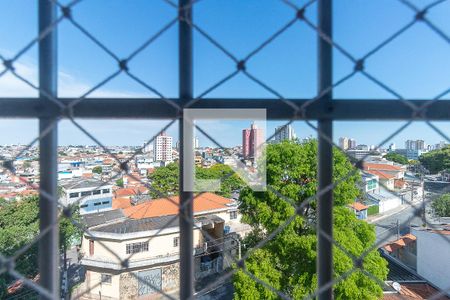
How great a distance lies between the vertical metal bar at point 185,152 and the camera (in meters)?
0.44

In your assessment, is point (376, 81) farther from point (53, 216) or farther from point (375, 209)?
point (375, 209)

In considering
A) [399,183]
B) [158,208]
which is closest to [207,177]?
[399,183]

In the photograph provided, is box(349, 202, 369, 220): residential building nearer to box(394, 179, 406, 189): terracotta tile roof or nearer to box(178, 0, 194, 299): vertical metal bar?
box(394, 179, 406, 189): terracotta tile roof

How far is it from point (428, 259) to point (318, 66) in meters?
6.17

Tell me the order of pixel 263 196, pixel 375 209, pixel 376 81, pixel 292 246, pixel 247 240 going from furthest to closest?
pixel 375 209 < pixel 247 240 < pixel 263 196 < pixel 292 246 < pixel 376 81

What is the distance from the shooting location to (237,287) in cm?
327

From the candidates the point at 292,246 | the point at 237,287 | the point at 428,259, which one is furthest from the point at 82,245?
the point at 428,259

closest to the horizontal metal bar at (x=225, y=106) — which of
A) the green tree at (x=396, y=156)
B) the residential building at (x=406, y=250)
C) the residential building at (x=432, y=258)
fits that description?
the green tree at (x=396, y=156)

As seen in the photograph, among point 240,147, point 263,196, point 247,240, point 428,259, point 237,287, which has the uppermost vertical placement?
point 240,147

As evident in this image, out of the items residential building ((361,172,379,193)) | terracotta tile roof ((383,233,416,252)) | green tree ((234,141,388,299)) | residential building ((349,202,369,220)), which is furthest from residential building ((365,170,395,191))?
terracotta tile roof ((383,233,416,252))

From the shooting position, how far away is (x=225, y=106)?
44cm

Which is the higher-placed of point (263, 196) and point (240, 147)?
point (240, 147)

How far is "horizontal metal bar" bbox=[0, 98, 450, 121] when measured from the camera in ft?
1.43

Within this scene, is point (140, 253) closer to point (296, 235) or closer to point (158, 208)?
point (158, 208)
